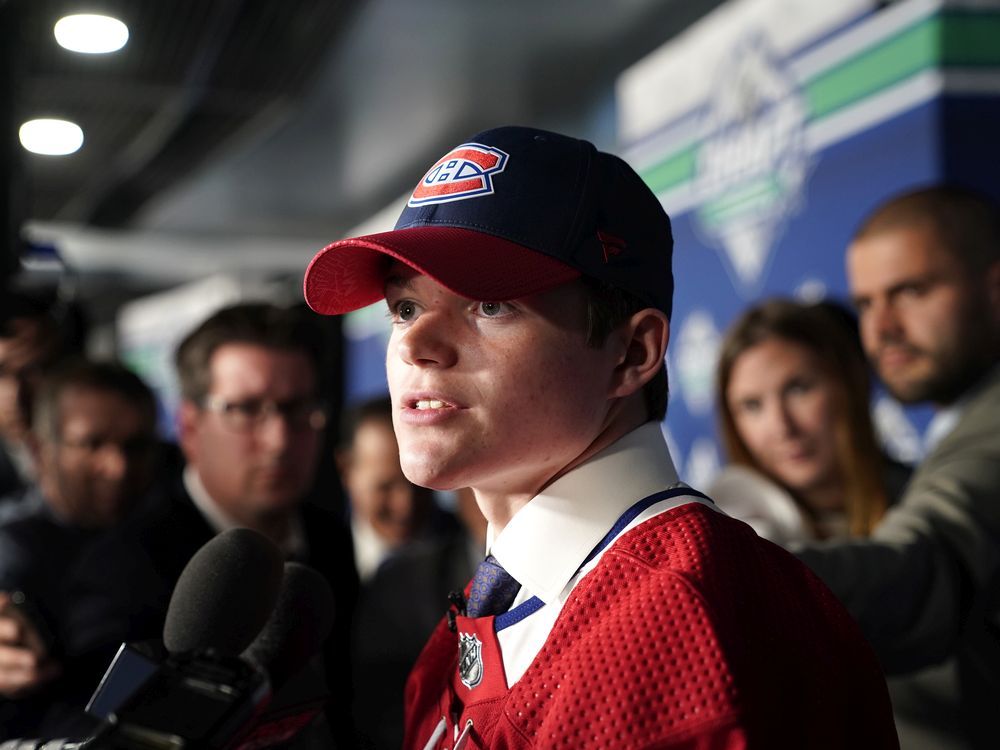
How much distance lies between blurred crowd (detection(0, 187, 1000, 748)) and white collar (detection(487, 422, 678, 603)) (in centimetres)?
44

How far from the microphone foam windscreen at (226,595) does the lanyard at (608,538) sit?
0.64ft

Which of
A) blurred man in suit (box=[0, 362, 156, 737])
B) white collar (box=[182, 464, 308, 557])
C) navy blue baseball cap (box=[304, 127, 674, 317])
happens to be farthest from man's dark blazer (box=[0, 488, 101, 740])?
navy blue baseball cap (box=[304, 127, 674, 317])

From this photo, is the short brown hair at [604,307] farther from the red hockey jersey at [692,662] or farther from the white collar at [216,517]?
the white collar at [216,517]

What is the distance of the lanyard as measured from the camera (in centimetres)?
94

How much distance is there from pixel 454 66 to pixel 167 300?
4.29 meters

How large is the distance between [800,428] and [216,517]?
111 centimetres

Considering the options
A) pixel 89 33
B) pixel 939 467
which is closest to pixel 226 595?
pixel 939 467

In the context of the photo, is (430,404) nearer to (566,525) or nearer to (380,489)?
(566,525)

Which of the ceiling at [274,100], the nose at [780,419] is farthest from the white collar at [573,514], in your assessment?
the ceiling at [274,100]

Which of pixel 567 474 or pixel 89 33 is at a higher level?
pixel 89 33

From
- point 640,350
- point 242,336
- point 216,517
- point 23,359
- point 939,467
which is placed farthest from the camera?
point 23,359

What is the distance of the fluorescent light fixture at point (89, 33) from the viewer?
366 cm

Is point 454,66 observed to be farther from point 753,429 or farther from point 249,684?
point 249,684

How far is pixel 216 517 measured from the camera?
221cm
